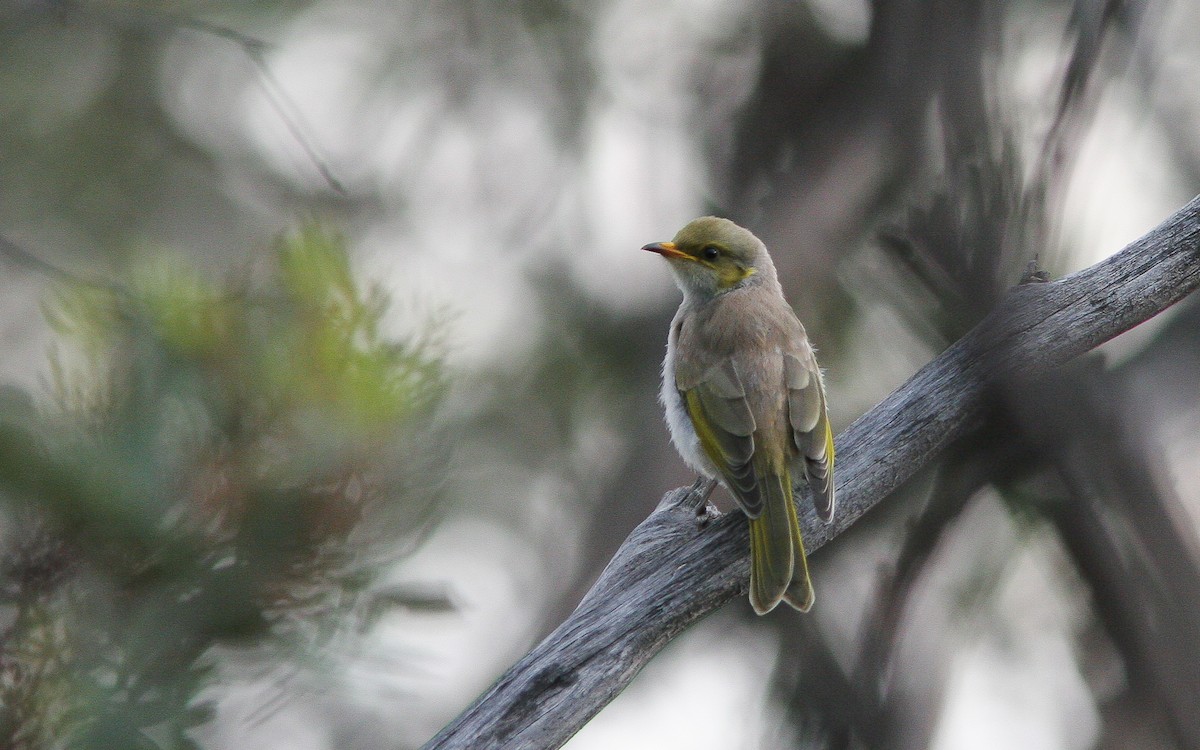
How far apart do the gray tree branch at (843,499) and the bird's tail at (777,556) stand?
1.6 inches

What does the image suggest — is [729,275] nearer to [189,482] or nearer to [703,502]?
[703,502]

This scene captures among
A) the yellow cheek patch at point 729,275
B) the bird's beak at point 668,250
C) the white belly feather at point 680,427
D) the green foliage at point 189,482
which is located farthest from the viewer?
the yellow cheek patch at point 729,275

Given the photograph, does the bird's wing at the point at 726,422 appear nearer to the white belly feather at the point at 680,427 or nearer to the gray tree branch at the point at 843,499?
the white belly feather at the point at 680,427

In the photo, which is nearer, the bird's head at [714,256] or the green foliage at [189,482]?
the green foliage at [189,482]

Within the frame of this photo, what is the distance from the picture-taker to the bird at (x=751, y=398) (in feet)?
9.52

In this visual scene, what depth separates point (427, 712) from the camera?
449 cm

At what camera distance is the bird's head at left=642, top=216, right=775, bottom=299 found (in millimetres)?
4258

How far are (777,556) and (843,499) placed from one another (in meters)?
0.22

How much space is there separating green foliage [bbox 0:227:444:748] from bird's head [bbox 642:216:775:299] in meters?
2.79

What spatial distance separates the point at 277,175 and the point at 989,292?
13.3 feet

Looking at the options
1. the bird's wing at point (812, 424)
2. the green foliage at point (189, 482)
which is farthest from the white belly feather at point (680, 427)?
the green foliage at point (189, 482)

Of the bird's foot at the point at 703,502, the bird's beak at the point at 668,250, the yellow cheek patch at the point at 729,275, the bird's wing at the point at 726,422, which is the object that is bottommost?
the bird's foot at the point at 703,502

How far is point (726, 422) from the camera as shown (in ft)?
11.0

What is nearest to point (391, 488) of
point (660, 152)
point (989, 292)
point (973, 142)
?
point (989, 292)
